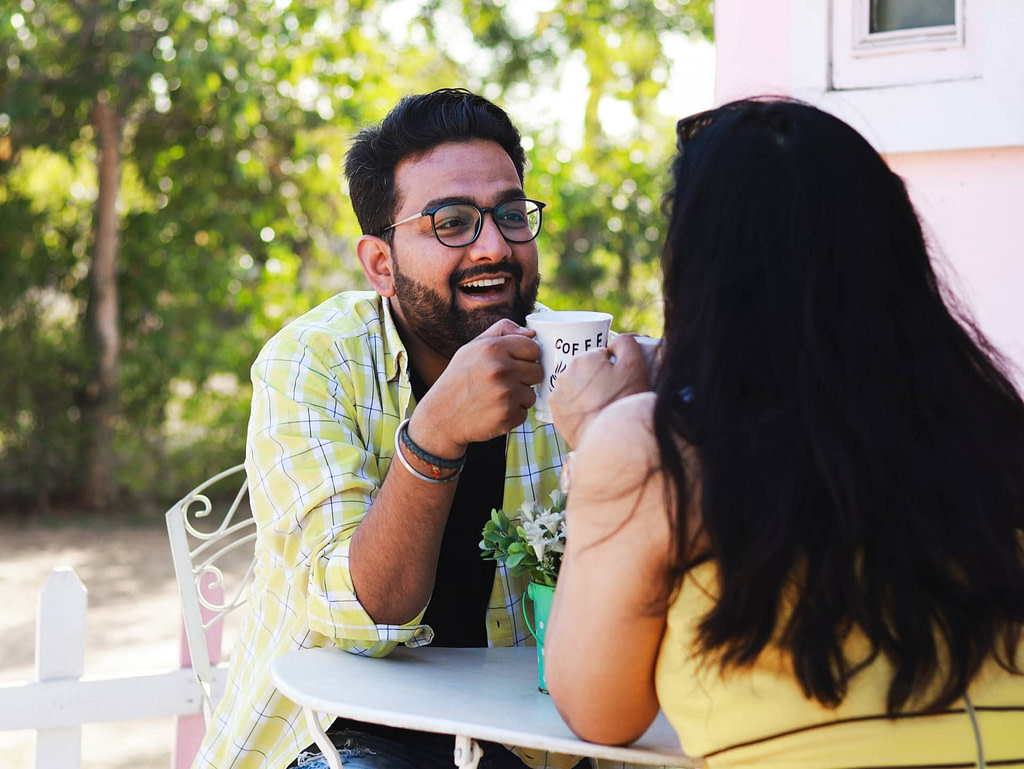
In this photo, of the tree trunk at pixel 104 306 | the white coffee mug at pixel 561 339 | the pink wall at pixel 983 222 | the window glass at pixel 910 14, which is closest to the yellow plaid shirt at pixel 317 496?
the white coffee mug at pixel 561 339

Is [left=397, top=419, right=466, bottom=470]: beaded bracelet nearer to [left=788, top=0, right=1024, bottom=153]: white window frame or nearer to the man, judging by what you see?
the man

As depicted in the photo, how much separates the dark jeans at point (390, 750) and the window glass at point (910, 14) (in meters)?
1.92

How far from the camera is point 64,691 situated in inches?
112

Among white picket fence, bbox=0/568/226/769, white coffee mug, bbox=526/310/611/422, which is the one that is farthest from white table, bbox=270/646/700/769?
white picket fence, bbox=0/568/226/769

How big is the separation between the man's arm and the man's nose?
0.41 meters

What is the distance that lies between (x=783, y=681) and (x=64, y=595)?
2.13 meters

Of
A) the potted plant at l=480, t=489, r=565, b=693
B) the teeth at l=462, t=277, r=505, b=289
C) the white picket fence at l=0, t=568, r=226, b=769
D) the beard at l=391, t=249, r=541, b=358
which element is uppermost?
the teeth at l=462, t=277, r=505, b=289

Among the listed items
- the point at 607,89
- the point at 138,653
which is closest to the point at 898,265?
the point at 138,653

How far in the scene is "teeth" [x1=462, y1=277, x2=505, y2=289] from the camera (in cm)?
219

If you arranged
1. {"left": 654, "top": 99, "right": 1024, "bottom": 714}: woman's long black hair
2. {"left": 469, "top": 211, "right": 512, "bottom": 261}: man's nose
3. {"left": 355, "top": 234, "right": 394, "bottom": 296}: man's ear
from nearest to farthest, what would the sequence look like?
{"left": 654, "top": 99, "right": 1024, "bottom": 714}: woman's long black hair, {"left": 469, "top": 211, "right": 512, "bottom": 261}: man's nose, {"left": 355, "top": 234, "right": 394, "bottom": 296}: man's ear

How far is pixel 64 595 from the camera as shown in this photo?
2.84m

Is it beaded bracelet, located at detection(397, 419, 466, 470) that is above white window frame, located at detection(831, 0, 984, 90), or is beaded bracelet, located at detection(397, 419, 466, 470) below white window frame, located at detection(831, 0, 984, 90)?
below

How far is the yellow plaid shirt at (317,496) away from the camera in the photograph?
6.10 ft

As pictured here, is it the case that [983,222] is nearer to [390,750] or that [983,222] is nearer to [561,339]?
[561,339]
